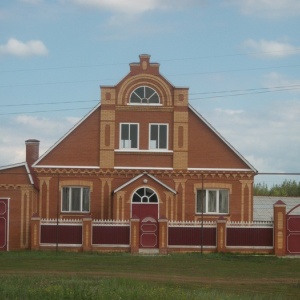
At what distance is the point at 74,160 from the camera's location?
160 feet

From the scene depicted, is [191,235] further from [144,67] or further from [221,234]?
[144,67]

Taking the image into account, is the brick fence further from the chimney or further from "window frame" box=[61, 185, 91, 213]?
the chimney

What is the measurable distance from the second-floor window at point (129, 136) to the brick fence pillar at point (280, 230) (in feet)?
29.9

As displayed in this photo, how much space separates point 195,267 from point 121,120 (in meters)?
15.5

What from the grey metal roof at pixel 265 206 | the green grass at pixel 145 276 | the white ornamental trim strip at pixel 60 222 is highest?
the grey metal roof at pixel 265 206

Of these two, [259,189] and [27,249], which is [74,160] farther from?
[259,189]

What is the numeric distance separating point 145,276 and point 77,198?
19.7 m

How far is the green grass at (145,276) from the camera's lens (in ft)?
70.2

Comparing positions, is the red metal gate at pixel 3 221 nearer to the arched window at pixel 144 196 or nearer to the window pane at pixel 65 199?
the window pane at pixel 65 199

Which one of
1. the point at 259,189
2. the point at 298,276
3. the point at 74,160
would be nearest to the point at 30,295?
the point at 298,276

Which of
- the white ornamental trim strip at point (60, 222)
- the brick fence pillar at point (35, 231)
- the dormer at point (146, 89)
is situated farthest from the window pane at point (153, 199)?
the brick fence pillar at point (35, 231)

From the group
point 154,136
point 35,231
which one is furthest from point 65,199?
point 154,136

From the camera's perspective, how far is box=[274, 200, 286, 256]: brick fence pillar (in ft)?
146

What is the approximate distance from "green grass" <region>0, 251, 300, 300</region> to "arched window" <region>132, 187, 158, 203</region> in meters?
5.31
